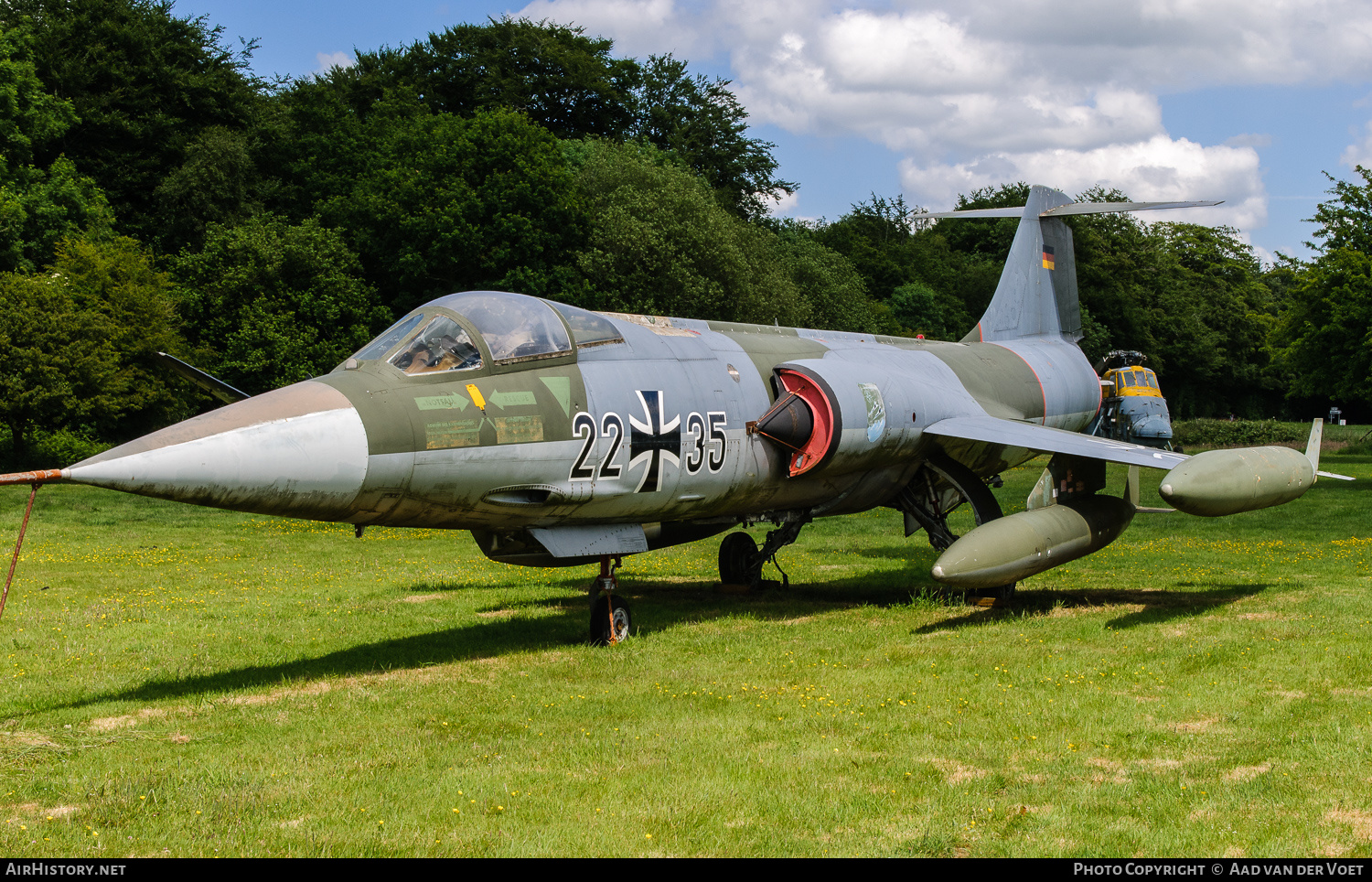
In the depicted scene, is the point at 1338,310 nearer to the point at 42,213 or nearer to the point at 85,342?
the point at 85,342

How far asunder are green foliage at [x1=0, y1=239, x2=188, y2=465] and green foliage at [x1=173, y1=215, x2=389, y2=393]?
5.59ft

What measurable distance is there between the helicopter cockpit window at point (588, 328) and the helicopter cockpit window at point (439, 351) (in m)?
1.13

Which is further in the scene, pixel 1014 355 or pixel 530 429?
pixel 1014 355

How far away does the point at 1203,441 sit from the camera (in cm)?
5653

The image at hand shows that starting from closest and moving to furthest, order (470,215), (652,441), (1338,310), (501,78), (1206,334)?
(652,441) → (1338,310) → (470,215) → (501,78) → (1206,334)

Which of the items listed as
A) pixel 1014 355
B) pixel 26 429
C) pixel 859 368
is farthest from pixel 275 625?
pixel 26 429

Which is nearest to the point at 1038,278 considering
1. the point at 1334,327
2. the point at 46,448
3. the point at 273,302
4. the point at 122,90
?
the point at 1334,327

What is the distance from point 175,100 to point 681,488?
4475cm

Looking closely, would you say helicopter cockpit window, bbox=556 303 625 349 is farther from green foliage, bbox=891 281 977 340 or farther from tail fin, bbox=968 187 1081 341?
green foliage, bbox=891 281 977 340

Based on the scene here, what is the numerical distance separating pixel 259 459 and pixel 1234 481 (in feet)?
28.1

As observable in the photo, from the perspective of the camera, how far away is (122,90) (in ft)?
148

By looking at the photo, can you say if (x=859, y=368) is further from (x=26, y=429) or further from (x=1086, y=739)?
(x=26, y=429)

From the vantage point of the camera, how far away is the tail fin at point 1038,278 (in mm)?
17609

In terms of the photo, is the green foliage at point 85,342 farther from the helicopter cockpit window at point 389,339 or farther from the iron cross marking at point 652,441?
the iron cross marking at point 652,441
